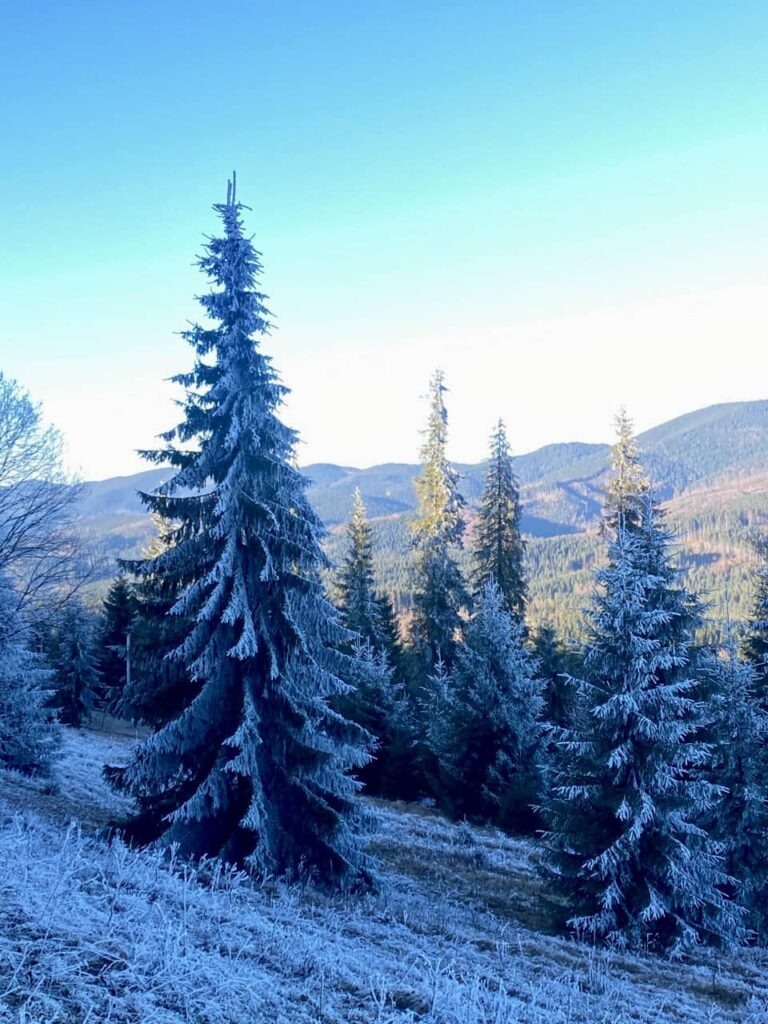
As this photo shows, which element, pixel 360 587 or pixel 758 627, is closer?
pixel 758 627

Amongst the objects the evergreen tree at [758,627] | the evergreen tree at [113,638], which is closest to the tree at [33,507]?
the evergreen tree at [758,627]

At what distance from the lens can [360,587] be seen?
41062mm

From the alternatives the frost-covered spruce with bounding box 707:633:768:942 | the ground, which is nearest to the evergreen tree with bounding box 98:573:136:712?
the ground

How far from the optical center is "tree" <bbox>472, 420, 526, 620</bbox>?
1471 inches

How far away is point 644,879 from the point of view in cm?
1278

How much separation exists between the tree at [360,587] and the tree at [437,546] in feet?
10.9

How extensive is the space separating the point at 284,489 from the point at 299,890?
6.44 meters

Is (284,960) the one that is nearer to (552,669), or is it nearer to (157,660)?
(157,660)


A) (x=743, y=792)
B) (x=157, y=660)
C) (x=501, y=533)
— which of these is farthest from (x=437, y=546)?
(x=157, y=660)

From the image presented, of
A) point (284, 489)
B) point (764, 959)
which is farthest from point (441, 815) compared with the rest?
point (284, 489)

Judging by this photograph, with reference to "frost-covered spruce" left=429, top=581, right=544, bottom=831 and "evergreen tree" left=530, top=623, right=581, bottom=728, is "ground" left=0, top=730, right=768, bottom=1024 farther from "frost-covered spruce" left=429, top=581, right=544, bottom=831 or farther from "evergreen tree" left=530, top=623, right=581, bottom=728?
"evergreen tree" left=530, top=623, right=581, bottom=728

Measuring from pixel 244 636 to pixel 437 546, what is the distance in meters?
25.7

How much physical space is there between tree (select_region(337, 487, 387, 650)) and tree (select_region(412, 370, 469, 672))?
333cm

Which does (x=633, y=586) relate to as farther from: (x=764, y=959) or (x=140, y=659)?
(x=140, y=659)
